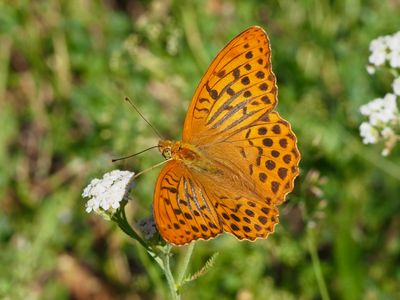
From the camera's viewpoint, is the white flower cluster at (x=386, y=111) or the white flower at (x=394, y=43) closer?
the white flower cluster at (x=386, y=111)

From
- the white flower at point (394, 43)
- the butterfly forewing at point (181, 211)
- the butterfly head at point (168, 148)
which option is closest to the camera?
the butterfly forewing at point (181, 211)

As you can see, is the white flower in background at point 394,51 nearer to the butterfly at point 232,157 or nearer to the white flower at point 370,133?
the white flower at point 370,133

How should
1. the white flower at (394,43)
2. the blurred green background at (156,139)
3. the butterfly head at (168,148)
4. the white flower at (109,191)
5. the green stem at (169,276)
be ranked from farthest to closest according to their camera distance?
the blurred green background at (156,139) → the white flower at (394,43) → the butterfly head at (168,148) → the white flower at (109,191) → the green stem at (169,276)

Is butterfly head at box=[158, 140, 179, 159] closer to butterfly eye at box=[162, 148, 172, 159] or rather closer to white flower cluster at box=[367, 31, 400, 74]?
butterfly eye at box=[162, 148, 172, 159]

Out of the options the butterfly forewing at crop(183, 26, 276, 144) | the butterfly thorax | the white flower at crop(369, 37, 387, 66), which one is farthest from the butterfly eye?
the white flower at crop(369, 37, 387, 66)

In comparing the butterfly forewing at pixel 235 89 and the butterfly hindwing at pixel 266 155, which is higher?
the butterfly forewing at pixel 235 89

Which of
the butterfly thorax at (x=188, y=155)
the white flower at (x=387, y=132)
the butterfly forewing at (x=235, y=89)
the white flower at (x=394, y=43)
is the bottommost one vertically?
the white flower at (x=387, y=132)

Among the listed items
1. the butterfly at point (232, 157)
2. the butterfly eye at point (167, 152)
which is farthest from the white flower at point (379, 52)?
the butterfly eye at point (167, 152)
